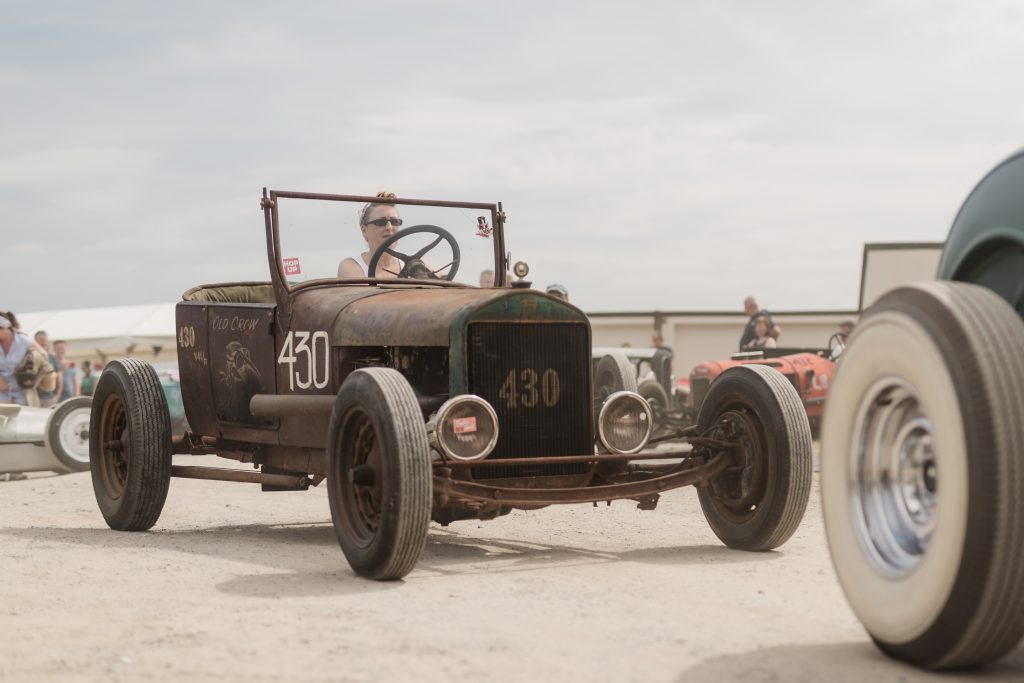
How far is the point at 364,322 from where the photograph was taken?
21.4ft

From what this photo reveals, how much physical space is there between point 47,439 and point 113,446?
379cm

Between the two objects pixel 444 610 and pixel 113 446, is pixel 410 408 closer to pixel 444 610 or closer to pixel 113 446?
pixel 444 610

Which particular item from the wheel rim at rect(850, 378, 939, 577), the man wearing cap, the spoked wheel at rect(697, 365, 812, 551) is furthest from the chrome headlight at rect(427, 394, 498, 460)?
the man wearing cap

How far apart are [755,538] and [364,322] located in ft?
7.22

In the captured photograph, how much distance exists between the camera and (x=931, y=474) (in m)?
3.61

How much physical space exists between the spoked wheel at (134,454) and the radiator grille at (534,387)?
7.56 ft

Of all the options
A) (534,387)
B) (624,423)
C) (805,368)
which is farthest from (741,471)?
(805,368)

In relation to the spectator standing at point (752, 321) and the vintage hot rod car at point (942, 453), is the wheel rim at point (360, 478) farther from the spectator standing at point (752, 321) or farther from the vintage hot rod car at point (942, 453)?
the spectator standing at point (752, 321)

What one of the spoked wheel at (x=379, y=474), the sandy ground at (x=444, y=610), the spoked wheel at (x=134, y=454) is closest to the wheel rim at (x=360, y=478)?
the spoked wheel at (x=379, y=474)

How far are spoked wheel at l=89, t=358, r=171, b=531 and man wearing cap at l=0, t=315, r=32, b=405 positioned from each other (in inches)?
236

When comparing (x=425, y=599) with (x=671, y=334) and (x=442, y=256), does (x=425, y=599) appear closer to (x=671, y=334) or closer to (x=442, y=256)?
(x=442, y=256)

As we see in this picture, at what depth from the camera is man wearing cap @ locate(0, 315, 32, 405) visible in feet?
43.7

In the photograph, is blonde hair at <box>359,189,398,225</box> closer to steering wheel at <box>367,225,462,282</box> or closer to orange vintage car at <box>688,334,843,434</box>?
steering wheel at <box>367,225,462,282</box>

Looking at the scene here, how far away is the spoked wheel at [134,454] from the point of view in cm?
738
